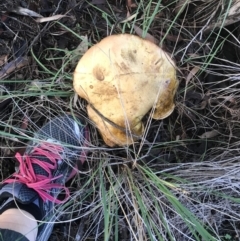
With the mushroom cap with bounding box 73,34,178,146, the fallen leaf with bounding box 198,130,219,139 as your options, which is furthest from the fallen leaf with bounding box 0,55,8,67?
the fallen leaf with bounding box 198,130,219,139

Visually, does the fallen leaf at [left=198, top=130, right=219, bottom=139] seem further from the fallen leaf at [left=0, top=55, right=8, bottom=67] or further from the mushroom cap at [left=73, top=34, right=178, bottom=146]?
the fallen leaf at [left=0, top=55, right=8, bottom=67]

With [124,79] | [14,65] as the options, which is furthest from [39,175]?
[124,79]

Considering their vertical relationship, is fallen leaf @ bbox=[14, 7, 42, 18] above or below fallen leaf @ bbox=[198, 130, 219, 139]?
above

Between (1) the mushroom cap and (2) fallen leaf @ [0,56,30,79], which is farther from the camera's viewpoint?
(2) fallen leaf @ [0,56,30,79]

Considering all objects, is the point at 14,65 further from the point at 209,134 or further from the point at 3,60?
the point at 209,134

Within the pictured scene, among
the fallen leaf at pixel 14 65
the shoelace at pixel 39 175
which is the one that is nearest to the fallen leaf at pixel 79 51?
the fallen leaf at pixel 14 65

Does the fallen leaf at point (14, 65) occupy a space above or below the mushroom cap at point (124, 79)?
below

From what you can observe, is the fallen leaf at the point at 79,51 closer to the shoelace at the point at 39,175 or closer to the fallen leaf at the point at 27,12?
the fallen leaf at the point at 27,12

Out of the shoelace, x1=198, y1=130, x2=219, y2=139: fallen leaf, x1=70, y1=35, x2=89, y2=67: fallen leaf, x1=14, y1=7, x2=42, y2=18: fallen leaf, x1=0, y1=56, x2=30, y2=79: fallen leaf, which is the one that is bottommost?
the shoelace
